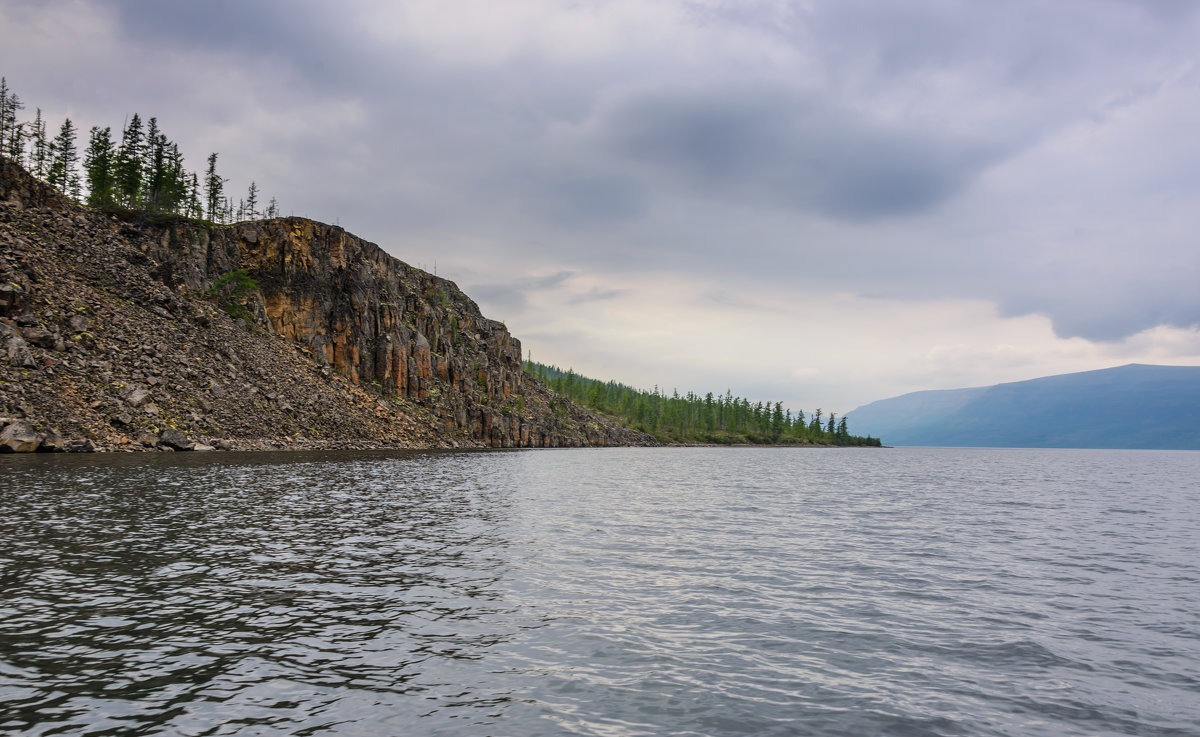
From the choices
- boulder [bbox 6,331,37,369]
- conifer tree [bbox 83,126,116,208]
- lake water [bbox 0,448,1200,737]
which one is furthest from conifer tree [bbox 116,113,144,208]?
lake water [bbox 0,448,1200,737]

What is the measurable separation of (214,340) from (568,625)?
319ft

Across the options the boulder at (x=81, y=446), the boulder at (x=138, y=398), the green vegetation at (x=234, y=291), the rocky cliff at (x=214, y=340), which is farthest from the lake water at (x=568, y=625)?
the green vegetation at (x=234, y=291)

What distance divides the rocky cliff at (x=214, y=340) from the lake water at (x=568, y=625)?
42.1 metres

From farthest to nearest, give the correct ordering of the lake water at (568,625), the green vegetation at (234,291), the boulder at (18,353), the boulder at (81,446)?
1. the green vegetation at (234,291)
2. the boulder at (18,353)
3. the boulder at (81,446)
4. the lake water at (568,625)

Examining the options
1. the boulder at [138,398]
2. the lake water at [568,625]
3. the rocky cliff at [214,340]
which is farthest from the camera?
the boulder at [138,398]

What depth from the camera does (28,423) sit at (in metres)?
59.2

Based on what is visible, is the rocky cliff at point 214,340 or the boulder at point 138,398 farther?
the boulder at point 138,398

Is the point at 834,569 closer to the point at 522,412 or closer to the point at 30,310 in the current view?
the point at 30,310

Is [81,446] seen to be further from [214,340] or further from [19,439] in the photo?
[214,340]

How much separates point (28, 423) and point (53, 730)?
68.3 m

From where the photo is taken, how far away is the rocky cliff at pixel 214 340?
221 ft

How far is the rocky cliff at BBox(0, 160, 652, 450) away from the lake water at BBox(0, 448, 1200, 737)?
42.1 meters

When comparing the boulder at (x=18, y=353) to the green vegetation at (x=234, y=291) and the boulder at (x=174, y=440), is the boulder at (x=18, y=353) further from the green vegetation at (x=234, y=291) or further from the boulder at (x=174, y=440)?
the green vegetation at (x=234, y=291)

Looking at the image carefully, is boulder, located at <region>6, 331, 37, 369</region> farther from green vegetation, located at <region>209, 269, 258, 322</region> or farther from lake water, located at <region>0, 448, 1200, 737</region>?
green vegetation, located at <region>209, 269, 258, 322</region>
